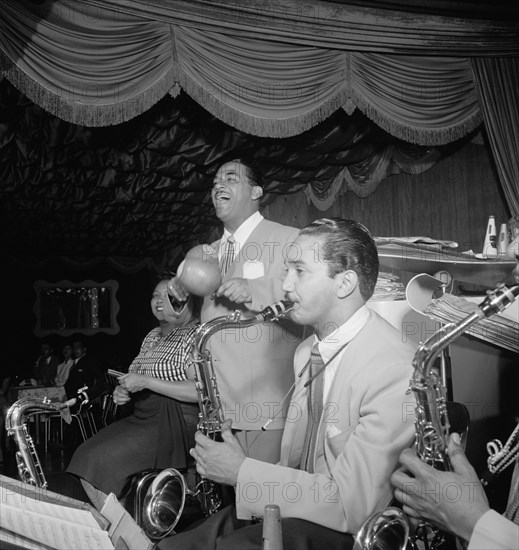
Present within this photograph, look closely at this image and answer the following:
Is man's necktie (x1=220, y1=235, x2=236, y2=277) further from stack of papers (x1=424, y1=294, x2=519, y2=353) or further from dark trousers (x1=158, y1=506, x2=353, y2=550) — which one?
dark trousers (x1=158, y1=506, x2=353, y2=550)

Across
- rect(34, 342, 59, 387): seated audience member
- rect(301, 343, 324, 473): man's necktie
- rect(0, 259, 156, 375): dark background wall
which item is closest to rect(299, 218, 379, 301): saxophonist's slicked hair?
rect(301, 343, 324, 473): man's necktie

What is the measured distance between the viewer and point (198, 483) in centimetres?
276

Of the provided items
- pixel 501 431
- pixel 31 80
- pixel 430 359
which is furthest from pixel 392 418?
pixel 31 80

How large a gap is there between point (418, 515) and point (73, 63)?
7.73 ft

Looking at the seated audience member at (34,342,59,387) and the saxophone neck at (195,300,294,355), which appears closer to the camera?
the saxophone neck at (195,300,294,355)

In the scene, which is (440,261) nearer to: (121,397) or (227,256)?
(227,256)

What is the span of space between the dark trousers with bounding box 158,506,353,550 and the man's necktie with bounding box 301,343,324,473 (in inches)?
10.1

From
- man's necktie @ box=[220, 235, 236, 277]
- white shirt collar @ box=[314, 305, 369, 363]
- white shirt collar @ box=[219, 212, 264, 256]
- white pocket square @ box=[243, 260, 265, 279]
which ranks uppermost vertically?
white shirt collar @ box=[219, 212, 264, 256]

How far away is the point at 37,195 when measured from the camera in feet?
22.3

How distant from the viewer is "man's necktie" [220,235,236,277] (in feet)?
9.16

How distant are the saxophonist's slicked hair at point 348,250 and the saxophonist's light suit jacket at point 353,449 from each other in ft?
0.54

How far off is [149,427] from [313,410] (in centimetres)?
136

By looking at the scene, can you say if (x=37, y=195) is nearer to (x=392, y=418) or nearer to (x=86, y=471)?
(x=86, y=471)

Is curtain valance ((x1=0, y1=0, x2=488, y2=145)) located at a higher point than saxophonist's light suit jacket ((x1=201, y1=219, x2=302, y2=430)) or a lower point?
higher
